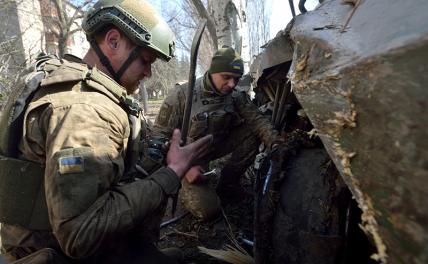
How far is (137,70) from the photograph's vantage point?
1826 millimetres

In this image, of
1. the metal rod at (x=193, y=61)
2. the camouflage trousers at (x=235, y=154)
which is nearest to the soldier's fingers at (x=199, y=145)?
the metal rod at (x=193, y=61)

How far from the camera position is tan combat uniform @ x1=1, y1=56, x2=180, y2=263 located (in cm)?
127

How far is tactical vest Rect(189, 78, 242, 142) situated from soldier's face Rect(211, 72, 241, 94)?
125mm

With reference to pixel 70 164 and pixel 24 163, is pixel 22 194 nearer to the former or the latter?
pixel 24 163

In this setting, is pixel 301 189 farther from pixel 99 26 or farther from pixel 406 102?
pixel 99 26

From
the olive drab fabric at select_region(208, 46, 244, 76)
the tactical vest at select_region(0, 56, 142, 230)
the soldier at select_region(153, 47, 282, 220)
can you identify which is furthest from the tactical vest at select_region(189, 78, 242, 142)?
the tactical vest at select_region(0, 56, 142, 230)

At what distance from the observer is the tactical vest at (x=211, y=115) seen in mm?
3641

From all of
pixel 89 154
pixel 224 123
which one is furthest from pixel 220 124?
pixel 89 154

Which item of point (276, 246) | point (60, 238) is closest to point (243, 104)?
point (276, 246)

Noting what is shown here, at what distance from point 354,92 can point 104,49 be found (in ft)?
4.59

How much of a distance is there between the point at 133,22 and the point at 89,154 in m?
0.80

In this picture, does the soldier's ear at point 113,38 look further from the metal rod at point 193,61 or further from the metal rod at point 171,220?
the metal rod at point 171,220

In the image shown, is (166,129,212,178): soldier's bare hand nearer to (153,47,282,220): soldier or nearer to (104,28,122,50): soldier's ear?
(104,28,122,50): soldier's ear

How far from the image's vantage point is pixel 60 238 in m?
1.30
